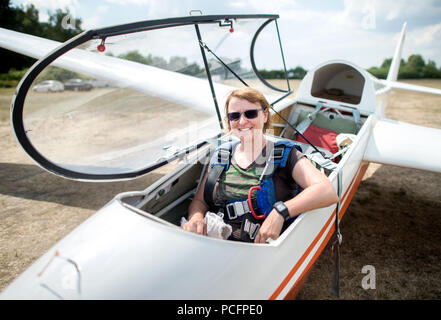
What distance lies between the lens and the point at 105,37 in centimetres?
156

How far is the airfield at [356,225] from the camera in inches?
101

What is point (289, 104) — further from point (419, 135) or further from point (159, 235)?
point (159, 235)

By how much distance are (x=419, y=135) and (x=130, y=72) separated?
3.76m

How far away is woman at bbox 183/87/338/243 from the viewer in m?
1.63

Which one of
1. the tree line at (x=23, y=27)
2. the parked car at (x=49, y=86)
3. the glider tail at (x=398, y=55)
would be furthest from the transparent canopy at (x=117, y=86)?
the tree line at (x=23, y=27)

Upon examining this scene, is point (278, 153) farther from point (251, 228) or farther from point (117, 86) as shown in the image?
point (117, 86)

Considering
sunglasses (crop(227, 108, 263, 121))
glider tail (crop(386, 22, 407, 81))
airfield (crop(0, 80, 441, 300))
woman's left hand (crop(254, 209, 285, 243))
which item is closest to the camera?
woman's left hand (crop(254, 209, 285, 243))

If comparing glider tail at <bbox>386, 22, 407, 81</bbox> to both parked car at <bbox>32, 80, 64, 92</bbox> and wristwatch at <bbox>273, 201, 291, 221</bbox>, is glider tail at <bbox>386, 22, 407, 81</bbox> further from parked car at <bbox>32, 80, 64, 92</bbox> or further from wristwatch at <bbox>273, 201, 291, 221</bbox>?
parked car at <bbox>32, 80, 64, 92</bbox>

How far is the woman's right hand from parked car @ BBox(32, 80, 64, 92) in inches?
52.9

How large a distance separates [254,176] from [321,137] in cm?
202

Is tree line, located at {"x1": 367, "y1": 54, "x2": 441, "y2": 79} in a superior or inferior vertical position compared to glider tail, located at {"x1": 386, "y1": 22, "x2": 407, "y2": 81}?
inferior

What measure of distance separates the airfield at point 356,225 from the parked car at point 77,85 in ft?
5.78

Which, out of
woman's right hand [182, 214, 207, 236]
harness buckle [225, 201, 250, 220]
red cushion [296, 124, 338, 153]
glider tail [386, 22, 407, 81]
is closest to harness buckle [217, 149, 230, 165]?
harness buckle [225, 201, 250, 220]

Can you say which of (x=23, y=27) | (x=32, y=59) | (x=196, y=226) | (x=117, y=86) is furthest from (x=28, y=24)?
(x=196, y=226)
